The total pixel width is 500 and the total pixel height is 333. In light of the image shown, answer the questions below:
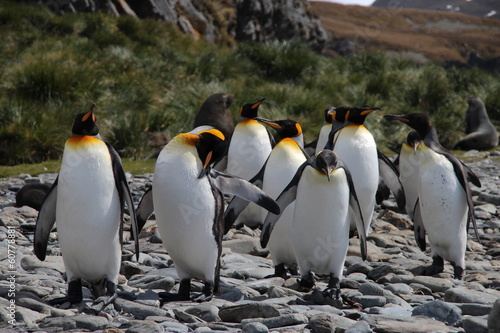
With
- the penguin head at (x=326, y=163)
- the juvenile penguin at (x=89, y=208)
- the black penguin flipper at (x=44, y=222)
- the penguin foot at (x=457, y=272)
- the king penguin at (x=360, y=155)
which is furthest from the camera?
the king penguin at (x=360, y=155)

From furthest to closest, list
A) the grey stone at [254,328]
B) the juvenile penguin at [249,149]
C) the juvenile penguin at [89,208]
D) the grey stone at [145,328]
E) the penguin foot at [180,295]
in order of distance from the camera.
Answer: the juvenile penguin at [249,149], the penguin foot at [180,295], the juvenile penguin at [89,208], the grey stone at [254,328], the grey stone at [145,328]

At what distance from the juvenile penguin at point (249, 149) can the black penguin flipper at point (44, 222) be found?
270 centimetres

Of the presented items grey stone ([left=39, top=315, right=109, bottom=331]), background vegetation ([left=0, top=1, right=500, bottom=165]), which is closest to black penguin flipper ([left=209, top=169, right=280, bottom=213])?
grey stone ([left=39, top=315, right=109, bottom=331])

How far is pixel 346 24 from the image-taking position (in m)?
58.7

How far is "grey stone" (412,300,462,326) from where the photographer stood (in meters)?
2.89

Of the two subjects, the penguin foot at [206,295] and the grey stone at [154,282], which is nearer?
the penguin foot at [206,295]

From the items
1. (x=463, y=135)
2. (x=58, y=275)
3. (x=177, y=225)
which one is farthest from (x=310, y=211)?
(x=463, y=135)

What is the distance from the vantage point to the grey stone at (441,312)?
2.89 metres

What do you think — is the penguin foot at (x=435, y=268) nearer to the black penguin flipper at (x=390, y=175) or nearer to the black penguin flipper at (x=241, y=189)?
the black penguin flipper at (x=390, y=175)

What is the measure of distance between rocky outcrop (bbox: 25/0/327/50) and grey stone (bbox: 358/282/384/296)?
18.0m

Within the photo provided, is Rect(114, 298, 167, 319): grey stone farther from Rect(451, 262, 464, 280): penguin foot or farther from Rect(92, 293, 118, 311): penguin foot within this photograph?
Rect(451, 262, 464, 280): penguin foot

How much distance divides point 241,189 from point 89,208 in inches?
33.6

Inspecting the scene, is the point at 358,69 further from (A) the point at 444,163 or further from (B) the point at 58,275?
(B) the point at 58,275

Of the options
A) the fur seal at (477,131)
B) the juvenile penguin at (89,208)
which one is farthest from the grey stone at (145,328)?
the fur seal at (477,131)
